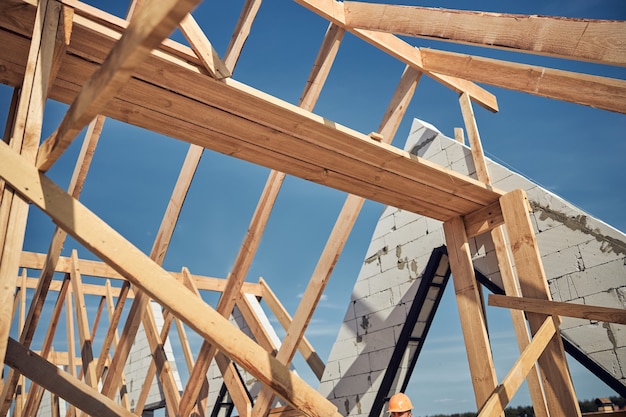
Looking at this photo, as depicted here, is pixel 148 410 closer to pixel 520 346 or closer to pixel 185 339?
pixel 185 339

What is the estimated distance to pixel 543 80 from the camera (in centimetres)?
308

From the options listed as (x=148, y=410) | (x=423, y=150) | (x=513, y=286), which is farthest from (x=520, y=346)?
(x=148, y=410)

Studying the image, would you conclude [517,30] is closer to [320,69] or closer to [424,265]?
[320,69]

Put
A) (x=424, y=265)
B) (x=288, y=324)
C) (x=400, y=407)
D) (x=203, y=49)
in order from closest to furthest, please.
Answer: (x=203, y=49) < (x=400, y=407) < (x=424, y=265) < (x=288, y=324)

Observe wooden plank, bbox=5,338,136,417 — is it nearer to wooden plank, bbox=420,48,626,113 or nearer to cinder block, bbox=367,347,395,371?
wooden plank, bbox=420,48,626,113

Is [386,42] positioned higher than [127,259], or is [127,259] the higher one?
[386,42]

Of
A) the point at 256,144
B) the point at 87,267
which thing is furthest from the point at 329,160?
the point at 87,267

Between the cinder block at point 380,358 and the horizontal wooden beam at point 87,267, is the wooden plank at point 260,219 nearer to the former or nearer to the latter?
the cinder block at point 380,358

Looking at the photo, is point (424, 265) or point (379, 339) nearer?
point (424, 265)

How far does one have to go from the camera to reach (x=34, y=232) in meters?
96.3

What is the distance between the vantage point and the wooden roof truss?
193 centimetres

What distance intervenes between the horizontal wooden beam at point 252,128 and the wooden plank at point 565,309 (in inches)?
33.5

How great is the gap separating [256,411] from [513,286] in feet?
8.64

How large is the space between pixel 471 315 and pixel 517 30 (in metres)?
2.21
